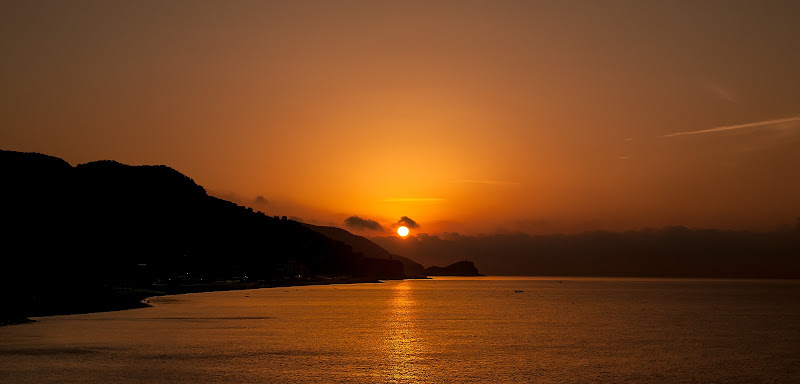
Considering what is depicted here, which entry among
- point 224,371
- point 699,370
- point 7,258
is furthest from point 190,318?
point 7,258

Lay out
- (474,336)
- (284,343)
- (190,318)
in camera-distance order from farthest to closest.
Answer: (190,318) → (474,336) → (284,343)

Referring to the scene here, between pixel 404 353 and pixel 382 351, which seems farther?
pixel 382 351

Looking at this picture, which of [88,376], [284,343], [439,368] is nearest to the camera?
[88,376]

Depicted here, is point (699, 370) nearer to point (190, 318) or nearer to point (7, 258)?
point (190, 318)

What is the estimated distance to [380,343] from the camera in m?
71.5

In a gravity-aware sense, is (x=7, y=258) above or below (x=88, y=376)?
above

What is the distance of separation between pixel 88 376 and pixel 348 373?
17.0 m

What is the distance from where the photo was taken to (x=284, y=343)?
2756 inches

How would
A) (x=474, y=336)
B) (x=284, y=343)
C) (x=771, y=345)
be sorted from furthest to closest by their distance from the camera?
(x=474, y=336) < (x=771, y=345) < (x=284, y=343)

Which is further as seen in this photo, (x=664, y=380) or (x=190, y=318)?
(x=190, y=318)

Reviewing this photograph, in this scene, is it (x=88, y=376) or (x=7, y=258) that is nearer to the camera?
(x=88, y=376)

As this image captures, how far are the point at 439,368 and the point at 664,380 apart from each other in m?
16.0

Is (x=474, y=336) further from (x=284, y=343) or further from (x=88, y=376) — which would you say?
(x=88, y=376)

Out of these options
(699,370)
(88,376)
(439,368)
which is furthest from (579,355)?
(88,376)
